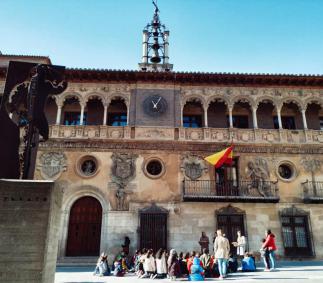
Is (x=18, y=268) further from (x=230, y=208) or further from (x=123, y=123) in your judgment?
(x=123, y=123)

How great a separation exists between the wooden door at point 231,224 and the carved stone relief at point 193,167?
106 inches

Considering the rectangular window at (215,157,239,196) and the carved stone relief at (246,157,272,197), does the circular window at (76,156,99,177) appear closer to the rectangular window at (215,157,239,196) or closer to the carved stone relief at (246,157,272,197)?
the rectangular window at (215,157,239,196)

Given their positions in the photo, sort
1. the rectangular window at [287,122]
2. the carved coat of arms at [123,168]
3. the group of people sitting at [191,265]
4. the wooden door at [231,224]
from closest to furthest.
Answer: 1. the group of people sitting at [191,265]
2. the wooden door at [231,224]
3. the carved coat of arms at [123,168]
4. the rectangular window at [287,122]

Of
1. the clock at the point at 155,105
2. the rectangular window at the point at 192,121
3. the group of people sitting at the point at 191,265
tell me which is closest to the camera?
the group of people sitting at the point at 191,265

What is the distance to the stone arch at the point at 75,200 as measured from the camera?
1641 centimetres

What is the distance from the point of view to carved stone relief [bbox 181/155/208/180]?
17.9m

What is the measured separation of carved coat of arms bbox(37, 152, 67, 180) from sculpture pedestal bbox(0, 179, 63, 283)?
12957mm

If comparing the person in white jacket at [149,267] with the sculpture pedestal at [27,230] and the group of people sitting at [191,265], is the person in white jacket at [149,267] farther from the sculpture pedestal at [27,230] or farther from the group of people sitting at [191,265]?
the sculpture pedestal at [27,230]

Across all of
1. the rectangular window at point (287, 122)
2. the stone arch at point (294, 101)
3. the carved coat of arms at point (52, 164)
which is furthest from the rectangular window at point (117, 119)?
the stone arch at point (294, 101)

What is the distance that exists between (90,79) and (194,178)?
9.49 metres

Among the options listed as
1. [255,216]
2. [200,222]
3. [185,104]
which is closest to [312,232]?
[255,216]

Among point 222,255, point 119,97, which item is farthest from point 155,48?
point 222,255

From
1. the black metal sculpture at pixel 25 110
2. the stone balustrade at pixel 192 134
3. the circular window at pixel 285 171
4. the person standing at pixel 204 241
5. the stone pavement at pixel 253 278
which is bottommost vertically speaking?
the stone pavement at pixel 253 278

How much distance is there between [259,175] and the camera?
18.0m
